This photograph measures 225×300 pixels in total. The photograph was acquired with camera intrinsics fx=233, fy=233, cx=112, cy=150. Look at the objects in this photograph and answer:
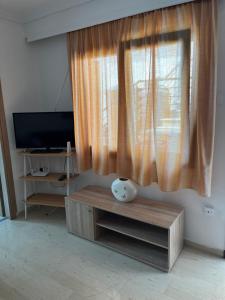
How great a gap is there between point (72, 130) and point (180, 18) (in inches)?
66.1

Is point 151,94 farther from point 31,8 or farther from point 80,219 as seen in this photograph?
point 31,8

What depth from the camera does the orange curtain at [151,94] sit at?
2.00 meters

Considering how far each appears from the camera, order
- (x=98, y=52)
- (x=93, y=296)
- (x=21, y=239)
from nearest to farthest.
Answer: (x=93, y=296) → (x=98, y=52) → (x=21, y=239)

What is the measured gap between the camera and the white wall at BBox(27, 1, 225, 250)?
2.07 m

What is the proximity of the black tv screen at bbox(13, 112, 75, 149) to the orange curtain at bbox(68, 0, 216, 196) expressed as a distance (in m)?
0.16

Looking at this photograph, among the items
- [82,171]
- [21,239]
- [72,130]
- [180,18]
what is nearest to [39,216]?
[21,239]

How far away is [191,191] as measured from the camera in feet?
7.79

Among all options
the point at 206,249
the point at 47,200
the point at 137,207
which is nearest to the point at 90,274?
the point at 137,207

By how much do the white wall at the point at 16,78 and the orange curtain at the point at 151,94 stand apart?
0.84 meters

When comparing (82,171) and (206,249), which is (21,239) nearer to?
(82,171)

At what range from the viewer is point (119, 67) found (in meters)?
2.40

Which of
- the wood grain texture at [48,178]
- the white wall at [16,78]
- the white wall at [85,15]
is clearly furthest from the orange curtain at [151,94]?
the white wall at [16,78]

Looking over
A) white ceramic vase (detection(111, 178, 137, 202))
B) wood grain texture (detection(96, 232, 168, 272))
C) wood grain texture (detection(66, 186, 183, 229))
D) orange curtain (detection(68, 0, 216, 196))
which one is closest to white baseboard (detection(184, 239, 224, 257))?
wood grain texture (detection(96, 232, 168, 272))

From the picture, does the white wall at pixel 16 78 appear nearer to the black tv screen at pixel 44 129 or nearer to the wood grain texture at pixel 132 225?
the black tv screen at pixel 44 129
